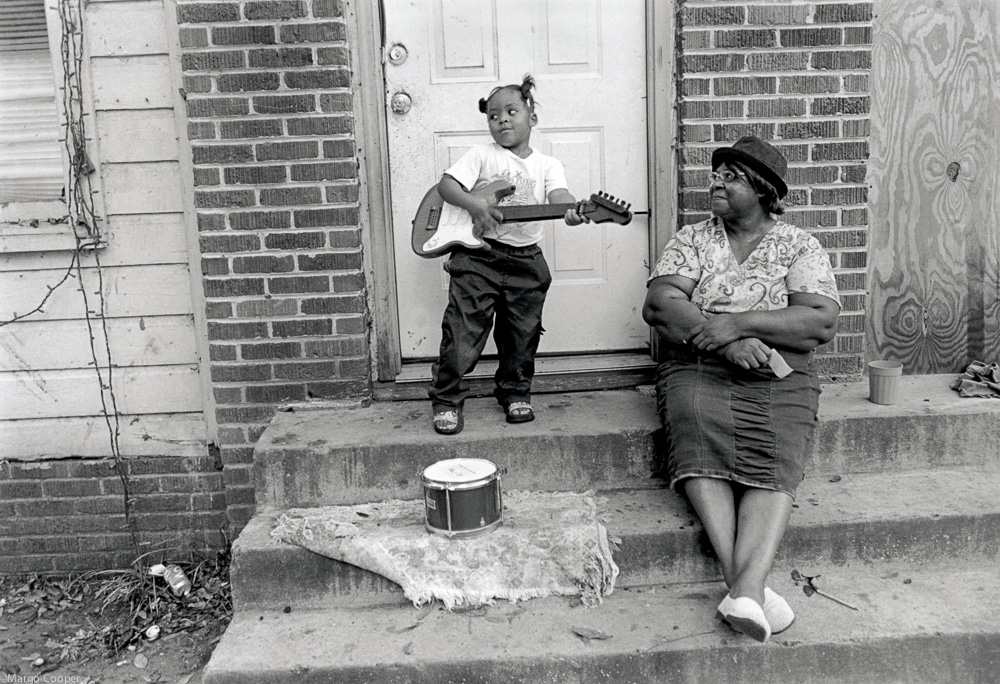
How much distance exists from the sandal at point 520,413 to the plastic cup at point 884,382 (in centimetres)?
140

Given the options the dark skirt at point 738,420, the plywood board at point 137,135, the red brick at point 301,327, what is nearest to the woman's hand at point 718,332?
the dark skirt at point 738,420

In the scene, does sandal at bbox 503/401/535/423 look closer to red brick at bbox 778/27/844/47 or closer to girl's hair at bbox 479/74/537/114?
girl's hair at bbox 479/74/537/114

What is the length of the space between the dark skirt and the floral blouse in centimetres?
22

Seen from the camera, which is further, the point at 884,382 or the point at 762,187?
the point at 884,382

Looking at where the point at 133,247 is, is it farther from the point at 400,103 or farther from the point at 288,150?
the point at 400,103

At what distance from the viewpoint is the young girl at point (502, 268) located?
11.1 feet

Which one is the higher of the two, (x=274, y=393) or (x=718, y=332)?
(x=718, y=332)

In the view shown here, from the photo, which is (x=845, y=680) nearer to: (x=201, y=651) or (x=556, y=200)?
(x=556, y=200)

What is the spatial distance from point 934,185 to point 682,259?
1.53 meters

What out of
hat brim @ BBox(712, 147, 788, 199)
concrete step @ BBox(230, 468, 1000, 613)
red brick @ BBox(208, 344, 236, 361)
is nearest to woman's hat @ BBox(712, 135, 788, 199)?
hat brim @ BBox(712, 147, 788, 199)

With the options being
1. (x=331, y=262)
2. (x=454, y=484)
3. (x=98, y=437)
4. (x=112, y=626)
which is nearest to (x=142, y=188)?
(x=331, y=262)

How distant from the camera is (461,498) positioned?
306 cm

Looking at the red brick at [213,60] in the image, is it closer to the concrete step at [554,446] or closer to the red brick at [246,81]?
the red brick at [246,81]

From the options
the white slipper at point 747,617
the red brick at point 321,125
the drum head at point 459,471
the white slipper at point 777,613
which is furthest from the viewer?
the red brick at point 321,125
